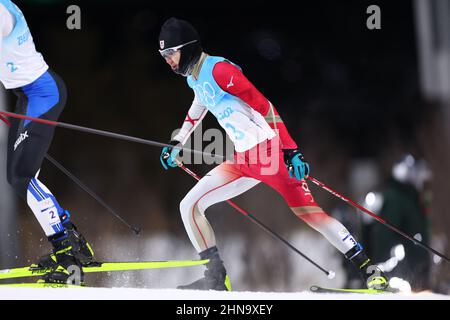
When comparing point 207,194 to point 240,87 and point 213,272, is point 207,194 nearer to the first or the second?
point 213,272

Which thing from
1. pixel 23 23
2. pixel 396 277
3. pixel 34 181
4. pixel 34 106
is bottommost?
pixel 396 277

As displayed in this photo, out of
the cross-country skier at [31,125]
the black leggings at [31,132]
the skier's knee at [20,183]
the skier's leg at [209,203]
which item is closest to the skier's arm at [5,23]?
the cross-country skier at [31,125]

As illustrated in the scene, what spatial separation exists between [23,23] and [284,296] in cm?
170

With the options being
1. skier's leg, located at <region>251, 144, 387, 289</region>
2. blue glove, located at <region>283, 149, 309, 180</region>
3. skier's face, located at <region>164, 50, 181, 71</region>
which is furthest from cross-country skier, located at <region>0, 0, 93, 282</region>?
blue glove, located at <region>283, 149, 309, 180</region>

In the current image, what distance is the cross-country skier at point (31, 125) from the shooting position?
354 cm

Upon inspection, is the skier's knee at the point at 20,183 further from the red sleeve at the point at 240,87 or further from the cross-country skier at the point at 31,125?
the red sleeve at the point at 240,87

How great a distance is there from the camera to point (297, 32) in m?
8.52

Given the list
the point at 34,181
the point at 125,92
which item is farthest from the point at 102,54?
the point at 34,181

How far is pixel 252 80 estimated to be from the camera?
7277 millimetres

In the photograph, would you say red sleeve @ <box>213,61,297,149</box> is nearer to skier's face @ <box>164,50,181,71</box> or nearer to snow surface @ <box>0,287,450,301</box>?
skier's face @ <box>164,50,181,71</box>

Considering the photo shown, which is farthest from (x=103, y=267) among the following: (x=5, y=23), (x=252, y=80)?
(x=252, y=80)

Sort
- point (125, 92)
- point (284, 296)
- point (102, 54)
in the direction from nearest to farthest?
point (284, 296) < point (102, 54) < point (125, 92)

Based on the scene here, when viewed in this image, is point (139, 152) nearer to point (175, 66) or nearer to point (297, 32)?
point (297, 32)

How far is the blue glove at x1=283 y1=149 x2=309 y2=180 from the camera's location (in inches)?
137
